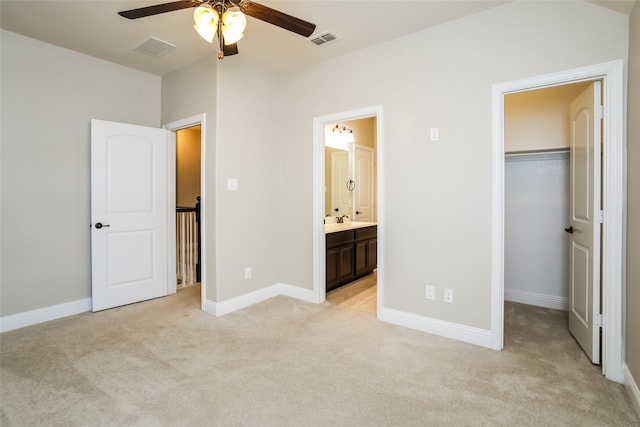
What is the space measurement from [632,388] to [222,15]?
320 centimetres

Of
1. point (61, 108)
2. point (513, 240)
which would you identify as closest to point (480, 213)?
point (513, 240)

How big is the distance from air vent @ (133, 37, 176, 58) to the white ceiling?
6 cm

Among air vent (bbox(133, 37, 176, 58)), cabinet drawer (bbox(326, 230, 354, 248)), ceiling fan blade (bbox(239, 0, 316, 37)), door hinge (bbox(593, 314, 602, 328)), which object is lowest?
door hinge (bbox(593, 314, 602, 328))

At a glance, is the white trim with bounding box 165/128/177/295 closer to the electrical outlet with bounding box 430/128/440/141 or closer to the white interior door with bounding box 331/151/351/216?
the white interior door with bounding box 331/151/351/216

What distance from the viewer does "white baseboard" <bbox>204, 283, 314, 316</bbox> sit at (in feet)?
10.9

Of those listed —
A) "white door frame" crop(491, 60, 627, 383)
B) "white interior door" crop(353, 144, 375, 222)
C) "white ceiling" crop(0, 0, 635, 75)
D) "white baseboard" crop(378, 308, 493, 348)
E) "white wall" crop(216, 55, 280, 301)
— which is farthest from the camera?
"white interior door" crop(353, 144, 375, 222)

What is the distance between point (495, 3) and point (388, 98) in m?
1.03

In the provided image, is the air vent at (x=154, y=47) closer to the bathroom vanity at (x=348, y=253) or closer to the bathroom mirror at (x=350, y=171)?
the bathroom mirror at (x=350, y=171)

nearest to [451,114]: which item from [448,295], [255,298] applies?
[448,295]

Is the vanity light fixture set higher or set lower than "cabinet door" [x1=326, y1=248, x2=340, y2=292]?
higher

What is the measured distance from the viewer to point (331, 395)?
6.39 feet

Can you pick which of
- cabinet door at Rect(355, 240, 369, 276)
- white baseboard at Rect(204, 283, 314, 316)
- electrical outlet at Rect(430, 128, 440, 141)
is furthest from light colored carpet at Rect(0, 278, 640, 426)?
electrical outlet at Rect(430, 128, 440, 141)

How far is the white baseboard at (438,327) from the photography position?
2.60m

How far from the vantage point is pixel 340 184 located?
16.7 feet
